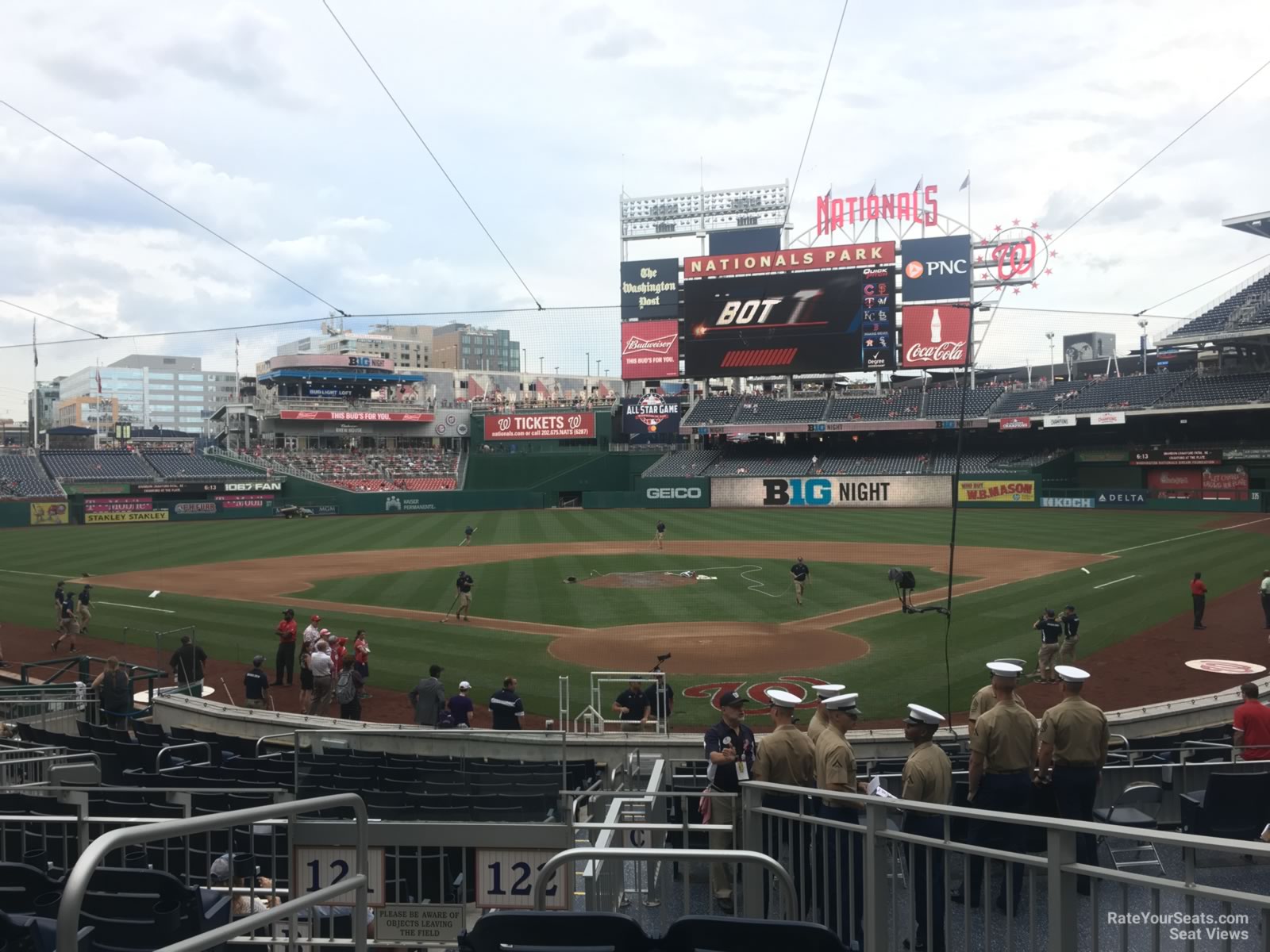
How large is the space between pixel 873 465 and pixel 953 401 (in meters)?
7.22

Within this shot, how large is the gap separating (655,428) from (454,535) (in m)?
28.4

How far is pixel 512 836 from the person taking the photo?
16.9 feet

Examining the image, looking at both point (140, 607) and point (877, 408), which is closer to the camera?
point (140, 607)

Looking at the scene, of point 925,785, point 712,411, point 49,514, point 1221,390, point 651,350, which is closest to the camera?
point 925,785

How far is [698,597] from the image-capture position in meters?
25.7

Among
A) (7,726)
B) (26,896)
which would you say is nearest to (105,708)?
(7,726)

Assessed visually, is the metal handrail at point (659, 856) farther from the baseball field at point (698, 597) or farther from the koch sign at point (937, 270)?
the koch sign at point (937, 270)

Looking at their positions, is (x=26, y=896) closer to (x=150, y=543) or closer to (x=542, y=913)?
(x=542, y=913)

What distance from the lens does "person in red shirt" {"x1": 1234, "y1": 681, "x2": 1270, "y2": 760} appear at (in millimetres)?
8109

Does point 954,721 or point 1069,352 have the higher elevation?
point 1069,352

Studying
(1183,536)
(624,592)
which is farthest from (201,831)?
(1183,536)

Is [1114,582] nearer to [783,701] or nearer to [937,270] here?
[783,701]

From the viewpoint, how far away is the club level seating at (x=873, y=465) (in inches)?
2303

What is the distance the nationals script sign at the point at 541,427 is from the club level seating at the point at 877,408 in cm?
1909
